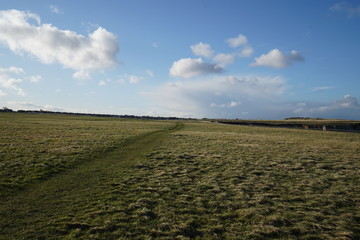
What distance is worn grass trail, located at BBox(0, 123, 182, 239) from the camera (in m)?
8.41

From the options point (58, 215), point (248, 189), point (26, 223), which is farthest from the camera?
point (248, 189)

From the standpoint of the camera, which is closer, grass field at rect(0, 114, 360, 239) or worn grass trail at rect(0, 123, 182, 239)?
worn grass trail at rect(0, 123, 182, 239)

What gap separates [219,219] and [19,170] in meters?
15.8

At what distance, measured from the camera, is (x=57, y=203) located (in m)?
10.9

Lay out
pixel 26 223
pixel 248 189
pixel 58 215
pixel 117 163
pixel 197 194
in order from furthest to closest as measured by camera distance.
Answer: pixel 117 163 < pixel 248 189 < pixel 197 194 < pixel 58 215 < pixel 26 223

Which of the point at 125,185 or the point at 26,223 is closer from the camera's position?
the point at 26,223

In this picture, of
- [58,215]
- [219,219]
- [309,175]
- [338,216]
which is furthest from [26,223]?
[309,175]

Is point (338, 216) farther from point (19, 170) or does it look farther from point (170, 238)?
point (19, 170)

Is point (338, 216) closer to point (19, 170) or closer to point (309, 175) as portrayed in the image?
point (309, 175)

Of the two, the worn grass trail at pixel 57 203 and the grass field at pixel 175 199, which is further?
the grass field at pixel 175 199

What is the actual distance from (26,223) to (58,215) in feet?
3.95

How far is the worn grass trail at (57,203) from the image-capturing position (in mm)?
8414

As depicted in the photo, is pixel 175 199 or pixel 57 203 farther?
pixel 175 199

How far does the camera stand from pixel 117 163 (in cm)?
2016
